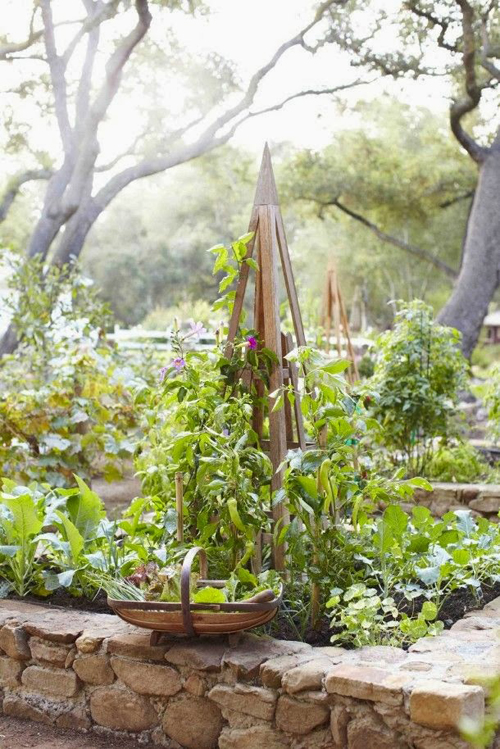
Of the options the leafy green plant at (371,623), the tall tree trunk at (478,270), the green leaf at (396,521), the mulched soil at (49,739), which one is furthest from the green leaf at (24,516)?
the tall tree trunk at (478,270)

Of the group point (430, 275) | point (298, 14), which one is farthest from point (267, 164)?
point (430, 275)

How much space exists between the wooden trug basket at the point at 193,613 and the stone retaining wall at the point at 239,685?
12 cm

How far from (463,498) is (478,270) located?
5017 millimetres

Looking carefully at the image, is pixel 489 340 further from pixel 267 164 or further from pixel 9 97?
pixel 267 164

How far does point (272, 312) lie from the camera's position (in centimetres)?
342

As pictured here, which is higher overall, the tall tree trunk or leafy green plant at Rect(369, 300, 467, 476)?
the tall tree trunk

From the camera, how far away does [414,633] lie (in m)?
2.84

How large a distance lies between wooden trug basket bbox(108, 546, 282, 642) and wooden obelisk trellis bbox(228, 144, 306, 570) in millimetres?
633

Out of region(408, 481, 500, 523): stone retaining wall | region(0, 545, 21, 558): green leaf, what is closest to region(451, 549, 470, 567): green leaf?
region(0, 545, 21, 558): green leaf

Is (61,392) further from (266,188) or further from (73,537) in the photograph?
(266,188)

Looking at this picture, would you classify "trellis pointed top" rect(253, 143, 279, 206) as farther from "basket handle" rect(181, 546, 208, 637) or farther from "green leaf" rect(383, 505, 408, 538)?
"basket handle" rect(181, 546, 208, 637)

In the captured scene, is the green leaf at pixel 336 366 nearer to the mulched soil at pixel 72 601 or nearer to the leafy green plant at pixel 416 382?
the mulched soil at pixel 72 601

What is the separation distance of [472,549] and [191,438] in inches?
44.7

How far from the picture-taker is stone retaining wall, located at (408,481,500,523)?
4.98m
